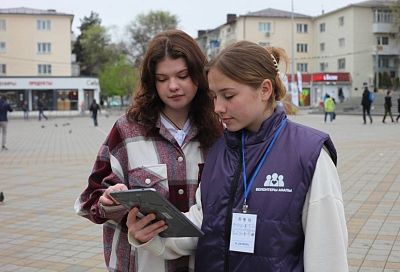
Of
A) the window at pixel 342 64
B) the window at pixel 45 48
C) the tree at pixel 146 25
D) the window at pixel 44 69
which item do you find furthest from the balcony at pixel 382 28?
the window at pixel 44 69

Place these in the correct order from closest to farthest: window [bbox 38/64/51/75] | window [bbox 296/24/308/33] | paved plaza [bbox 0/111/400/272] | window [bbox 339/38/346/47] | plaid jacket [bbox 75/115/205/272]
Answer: plaid jacket [bbox 75/115/205/272] → paved plaza [bbox 0/111/400/272] → window [bbox 38/64/51/75] → window [bbox 339/38/346/47] → window [bbox 296/24/308/33]

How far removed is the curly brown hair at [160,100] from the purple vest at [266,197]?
1.02 ft

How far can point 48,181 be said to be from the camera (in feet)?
33.8

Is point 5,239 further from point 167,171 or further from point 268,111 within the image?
point 268,111

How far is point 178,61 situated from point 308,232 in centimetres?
89

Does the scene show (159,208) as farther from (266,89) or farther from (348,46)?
(348,46)

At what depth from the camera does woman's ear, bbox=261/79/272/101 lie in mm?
1809

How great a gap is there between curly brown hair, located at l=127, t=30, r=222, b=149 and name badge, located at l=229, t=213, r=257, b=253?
20.0 inches

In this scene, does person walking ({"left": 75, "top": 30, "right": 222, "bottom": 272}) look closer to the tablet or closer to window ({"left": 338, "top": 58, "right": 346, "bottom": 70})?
the tablet

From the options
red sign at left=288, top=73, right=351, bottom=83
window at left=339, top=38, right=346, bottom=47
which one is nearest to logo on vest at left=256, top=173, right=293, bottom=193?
red sign at left=288, top=73, right=351, bottom=83

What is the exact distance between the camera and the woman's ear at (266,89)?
5.93 ft

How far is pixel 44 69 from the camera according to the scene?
60.3 meters

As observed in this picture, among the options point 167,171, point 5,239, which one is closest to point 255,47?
point 167,171

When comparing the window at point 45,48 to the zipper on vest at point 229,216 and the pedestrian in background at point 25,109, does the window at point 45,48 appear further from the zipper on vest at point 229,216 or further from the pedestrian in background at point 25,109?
the zipper on vest at point 229,216
